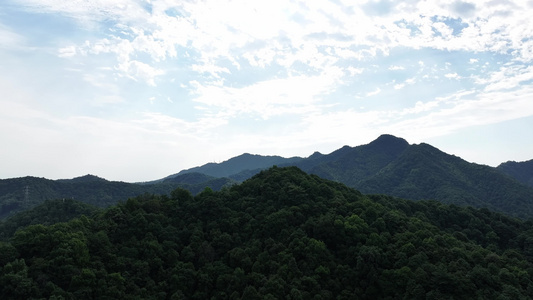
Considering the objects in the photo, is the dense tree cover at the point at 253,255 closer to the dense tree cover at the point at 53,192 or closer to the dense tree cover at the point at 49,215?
the dense tree cover at the point at 49,215

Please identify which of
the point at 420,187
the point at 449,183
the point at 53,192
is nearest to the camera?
the point at 449,183

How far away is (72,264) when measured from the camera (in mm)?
30625

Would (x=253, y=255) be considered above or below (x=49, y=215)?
below

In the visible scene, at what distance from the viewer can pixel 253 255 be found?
3709 cm

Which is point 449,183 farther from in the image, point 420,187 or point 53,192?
point 53,192

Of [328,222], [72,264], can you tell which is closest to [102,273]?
[72,264]

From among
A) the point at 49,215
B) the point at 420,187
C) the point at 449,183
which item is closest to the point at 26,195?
the point at 49,215

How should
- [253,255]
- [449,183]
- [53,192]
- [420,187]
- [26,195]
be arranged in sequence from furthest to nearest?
[53,192] < [420,187] < [449,183] < [26,195] < [253,255]

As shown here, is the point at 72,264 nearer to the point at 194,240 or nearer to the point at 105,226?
the point at 105,226

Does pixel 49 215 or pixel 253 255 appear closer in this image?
pixel 253 255

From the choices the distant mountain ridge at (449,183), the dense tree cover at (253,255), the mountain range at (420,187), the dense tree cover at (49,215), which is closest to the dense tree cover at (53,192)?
the mountain range at (420,187)

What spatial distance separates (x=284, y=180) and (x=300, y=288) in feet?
67.6

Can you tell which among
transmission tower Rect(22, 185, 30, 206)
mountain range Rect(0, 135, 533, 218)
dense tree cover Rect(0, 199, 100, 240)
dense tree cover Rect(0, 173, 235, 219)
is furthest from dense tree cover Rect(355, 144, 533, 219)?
transmission tower Rect(22, 185, 30, 206)

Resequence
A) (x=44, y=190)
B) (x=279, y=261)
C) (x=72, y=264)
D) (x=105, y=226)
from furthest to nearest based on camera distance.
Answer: (x=44, y=190) < (x=105, y=226) < (x=279, y=261) < (x=72, y=264)
